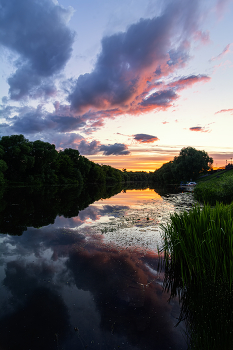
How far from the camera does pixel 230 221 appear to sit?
485 cm

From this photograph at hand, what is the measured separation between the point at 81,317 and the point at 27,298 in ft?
5.42

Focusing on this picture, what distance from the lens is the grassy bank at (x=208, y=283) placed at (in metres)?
3.56

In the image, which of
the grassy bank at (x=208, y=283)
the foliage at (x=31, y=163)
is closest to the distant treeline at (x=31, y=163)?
the foliage at (x=31, y=163)

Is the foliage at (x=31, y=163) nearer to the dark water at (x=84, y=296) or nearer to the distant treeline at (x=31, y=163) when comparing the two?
the distant treeline at (x=31, y=163)

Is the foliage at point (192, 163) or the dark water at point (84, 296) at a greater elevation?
the foliage at point (192, 163)

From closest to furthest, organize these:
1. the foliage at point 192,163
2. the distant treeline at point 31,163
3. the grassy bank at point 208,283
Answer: the grassy bank at point 208,283
the distant treeline at point 31,163
the foliage at point 192,163

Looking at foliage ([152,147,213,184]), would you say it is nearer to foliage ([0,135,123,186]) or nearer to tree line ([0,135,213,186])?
tree line ([0,135,213,186])

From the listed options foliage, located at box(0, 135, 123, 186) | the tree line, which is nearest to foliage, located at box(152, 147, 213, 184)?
the tree line

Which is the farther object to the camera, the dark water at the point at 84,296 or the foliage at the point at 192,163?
the foliage at the point at 192,163

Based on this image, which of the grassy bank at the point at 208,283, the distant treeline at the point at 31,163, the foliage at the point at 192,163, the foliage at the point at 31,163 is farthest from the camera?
the foliage at the point at 192,163

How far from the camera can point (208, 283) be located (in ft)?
14.9

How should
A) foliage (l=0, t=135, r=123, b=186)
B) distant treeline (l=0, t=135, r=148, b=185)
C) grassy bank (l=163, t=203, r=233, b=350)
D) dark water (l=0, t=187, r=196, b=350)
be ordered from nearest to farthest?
1. grassy bank (l=163, t=203, r=233, b=350)
2. dark water (l=0, t=187, r=196, b=350)
3. distant treeline (l=0, t=135, r=148, b=185)
4. foliage (l=0, t=135, r=123, b=186)

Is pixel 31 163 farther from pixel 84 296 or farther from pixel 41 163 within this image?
pixel 84 296

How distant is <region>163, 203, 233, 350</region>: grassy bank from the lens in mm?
3556
